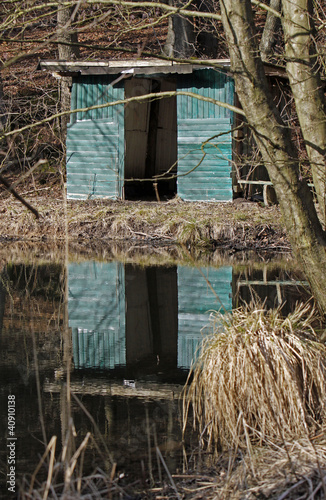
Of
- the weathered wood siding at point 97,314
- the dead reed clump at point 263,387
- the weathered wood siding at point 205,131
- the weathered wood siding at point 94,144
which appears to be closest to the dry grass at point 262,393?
the dead reed clump at point 263,387

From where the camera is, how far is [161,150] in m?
18.3

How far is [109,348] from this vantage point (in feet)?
23.1

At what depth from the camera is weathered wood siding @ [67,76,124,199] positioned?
15133 millimetres

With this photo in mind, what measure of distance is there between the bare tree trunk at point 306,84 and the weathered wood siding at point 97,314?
2.83 metres

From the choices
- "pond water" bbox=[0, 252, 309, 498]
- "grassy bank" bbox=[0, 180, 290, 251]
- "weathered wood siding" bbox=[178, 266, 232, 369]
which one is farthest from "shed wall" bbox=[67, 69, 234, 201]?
"pond water" bbox=[0, 252, 309, 498]

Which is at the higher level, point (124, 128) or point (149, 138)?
point (149, 138)

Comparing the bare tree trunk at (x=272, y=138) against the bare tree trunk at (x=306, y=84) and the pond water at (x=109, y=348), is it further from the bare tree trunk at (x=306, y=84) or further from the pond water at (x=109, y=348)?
the pond water at (x=109, y=348)

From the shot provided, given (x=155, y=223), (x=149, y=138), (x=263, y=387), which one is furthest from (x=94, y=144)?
(x=263, y=387)

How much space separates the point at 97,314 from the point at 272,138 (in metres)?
4.24

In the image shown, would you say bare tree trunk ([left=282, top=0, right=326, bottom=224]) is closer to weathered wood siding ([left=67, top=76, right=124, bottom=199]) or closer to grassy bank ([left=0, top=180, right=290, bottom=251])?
grassy bank ([left=0, top=180, right=290, bottom=251])

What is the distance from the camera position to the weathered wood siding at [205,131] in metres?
14.6

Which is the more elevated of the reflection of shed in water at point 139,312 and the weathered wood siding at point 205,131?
the weathered wood siding at point 205,131

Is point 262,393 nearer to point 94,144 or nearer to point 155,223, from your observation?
point 155,223

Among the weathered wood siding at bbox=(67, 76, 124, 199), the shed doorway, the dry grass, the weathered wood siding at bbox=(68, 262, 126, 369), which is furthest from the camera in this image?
the shed doorway
